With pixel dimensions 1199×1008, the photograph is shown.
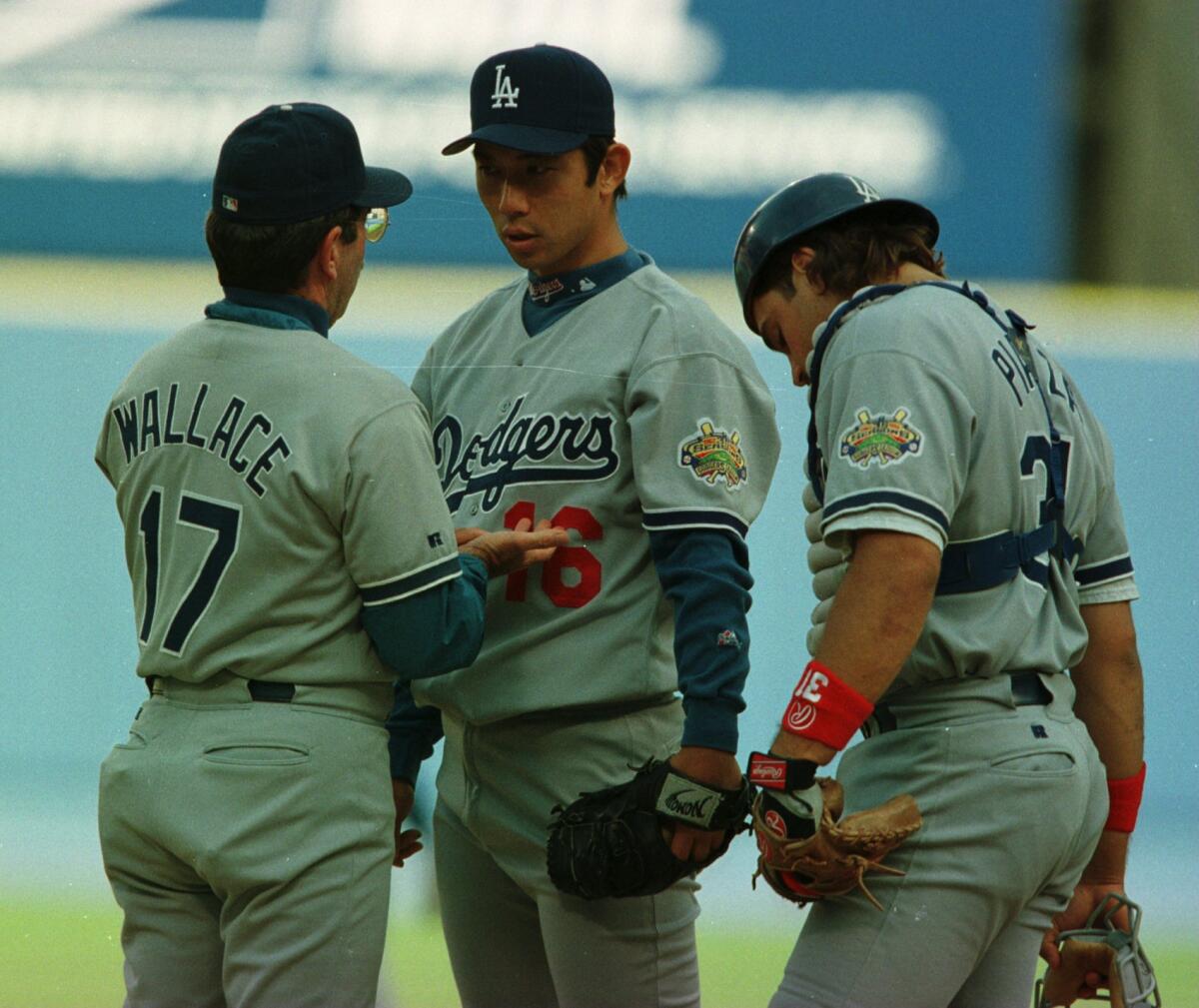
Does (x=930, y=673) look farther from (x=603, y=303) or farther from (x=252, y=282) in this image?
(x=252, y=282)

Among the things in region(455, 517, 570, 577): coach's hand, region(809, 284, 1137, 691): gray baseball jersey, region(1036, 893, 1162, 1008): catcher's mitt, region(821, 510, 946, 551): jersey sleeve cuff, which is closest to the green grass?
region(1036, 893, 1162, 1008): catcher's mitt

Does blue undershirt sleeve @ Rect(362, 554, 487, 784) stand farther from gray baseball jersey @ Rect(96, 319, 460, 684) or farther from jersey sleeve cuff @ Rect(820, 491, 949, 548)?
jersey sleeve cuff @ Rect(820, 491, 949, 548)

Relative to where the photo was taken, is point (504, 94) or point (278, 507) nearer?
point (278, 507)

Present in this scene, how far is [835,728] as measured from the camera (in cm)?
164

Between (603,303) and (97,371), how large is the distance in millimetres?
1013

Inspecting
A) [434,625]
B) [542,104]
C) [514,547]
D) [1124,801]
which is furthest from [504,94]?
[1124,801]

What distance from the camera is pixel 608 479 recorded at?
2.01 m

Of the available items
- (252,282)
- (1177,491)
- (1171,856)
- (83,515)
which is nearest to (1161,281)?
(1177,491)

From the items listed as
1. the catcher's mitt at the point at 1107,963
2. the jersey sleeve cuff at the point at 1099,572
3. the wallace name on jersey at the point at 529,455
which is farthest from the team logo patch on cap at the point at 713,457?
the catcher's mitt at the point at 1107,963

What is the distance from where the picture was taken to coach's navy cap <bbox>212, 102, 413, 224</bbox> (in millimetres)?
1820

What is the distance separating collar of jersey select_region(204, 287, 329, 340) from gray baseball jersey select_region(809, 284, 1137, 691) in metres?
0.61

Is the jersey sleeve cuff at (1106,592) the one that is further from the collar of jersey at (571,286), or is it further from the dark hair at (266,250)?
the dark hair at (266,250)

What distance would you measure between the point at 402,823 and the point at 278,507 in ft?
2.22

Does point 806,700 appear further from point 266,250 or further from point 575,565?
point 266,250
